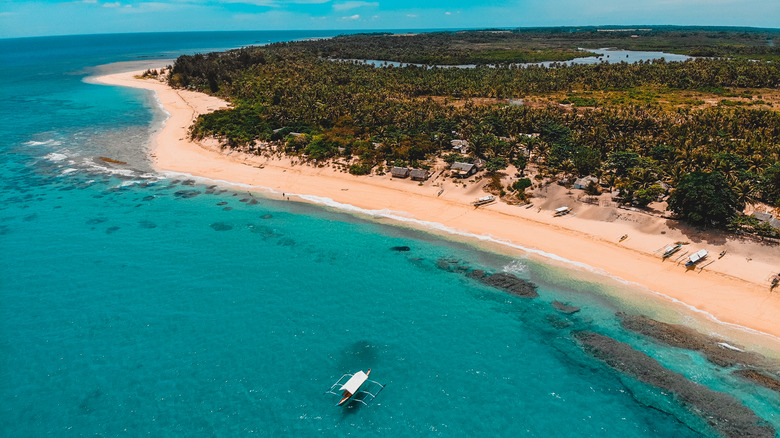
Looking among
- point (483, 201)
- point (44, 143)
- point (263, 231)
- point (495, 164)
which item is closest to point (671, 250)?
point (483, 201)

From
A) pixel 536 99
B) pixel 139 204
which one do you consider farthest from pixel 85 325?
pixel 536 99

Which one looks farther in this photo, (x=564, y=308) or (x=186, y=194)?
(x=186, y=194)

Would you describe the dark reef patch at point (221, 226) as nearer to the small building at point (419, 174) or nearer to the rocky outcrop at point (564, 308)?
the small building at point (419, 174)

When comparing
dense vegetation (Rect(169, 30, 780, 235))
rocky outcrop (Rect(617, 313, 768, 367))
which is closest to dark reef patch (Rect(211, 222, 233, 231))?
dense vegetation (Rect(169, 30, 780, 235))

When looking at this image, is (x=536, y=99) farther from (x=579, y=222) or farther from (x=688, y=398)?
(x=688, y=398)

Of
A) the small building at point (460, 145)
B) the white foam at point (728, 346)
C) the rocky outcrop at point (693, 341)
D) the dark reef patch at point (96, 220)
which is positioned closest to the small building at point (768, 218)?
the white foam at point (728, 346)

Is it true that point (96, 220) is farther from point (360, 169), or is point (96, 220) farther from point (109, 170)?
point (360, 169)
